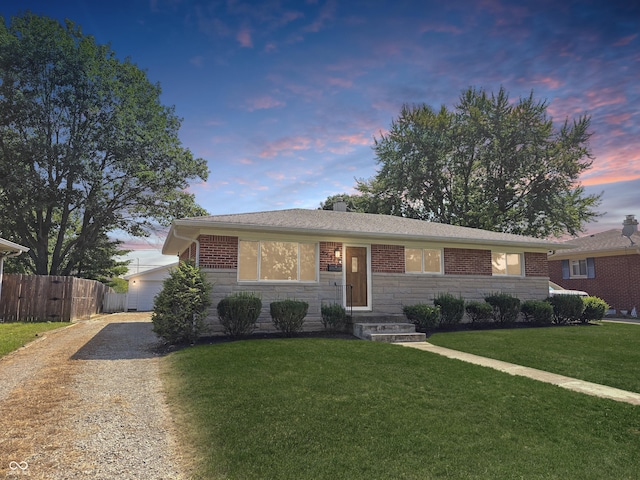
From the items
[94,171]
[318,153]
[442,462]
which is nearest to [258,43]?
[318,153]

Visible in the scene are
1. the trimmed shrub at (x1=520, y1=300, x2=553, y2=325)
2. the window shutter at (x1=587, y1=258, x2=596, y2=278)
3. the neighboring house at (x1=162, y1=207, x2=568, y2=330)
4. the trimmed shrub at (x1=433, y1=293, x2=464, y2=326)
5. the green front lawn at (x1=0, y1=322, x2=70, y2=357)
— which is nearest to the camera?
the green front lawn at (x1=0, y1=322, x2=70, y2=357)

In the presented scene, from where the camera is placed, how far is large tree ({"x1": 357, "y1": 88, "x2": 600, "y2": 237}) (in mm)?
27469

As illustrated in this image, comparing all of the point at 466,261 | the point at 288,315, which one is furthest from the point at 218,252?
the point at 466,261

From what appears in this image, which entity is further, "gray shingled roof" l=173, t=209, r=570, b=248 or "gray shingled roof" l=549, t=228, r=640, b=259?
"gray shingled roof" l=549, t=228, r=640, b=259

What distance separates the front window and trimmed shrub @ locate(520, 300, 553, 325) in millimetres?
10656

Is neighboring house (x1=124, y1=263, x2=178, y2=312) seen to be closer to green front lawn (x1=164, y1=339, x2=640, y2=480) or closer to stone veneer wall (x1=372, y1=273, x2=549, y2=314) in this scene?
stone veneer wall (x1=372, y1=273, x2=549, y2=314)

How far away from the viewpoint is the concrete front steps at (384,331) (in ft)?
33.8

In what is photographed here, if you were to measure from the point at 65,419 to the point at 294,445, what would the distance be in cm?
286

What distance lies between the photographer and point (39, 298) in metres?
15.9

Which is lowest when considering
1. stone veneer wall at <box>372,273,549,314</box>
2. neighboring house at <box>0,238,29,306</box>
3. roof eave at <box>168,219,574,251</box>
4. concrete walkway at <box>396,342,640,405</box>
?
concrete walkway at <box>396,342,640,405</box>

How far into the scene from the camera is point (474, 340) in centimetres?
1027

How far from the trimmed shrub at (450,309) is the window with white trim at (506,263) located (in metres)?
2.90

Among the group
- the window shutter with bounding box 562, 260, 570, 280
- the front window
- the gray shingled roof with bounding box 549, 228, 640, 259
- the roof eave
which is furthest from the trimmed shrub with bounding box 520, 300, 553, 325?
the window shutter with bounding box 562, 260, 570, 280

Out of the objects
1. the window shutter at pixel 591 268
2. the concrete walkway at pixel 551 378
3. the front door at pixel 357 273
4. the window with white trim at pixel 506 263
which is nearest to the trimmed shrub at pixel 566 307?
the window with white trim at pixel 506 263
